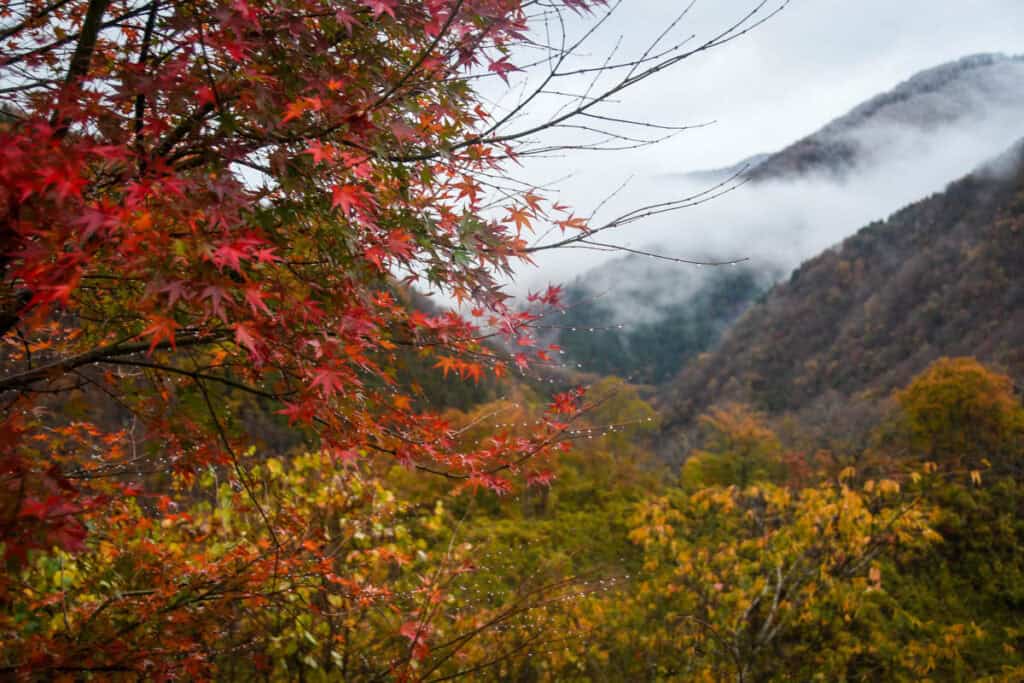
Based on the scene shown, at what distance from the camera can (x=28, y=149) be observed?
1375mm

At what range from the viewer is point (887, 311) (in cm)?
5506

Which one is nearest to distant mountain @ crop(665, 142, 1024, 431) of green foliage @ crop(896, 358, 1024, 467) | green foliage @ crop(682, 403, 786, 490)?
green foliage @ crop(682, 403, 786, 490)

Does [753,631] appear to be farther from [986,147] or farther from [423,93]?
[986,147]

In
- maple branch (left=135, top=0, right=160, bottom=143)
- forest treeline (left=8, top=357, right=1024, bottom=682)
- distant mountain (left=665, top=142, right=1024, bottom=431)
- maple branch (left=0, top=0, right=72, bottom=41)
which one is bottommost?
distant mountain (left=665, top=142, right=1024, bottom=431)

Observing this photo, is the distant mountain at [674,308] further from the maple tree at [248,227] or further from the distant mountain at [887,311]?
the maple tree at [248,227]

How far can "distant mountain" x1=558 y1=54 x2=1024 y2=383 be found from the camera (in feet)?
369

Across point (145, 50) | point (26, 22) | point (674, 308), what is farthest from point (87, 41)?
point (674, 308)

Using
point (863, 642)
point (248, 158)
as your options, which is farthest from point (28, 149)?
point (863, 642)

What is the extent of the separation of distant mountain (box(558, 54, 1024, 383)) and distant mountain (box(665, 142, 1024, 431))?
29.7 metres

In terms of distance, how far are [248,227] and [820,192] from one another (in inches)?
6384

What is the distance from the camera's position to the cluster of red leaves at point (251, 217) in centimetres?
140

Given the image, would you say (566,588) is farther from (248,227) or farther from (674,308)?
(674,308)

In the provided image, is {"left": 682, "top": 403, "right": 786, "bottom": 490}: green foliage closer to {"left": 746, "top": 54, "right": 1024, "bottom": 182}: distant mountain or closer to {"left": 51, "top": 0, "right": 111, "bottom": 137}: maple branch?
{"left": 51, "top": 0, "right": 111, "bottom": 137}: maple branch

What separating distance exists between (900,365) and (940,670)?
161 ft
